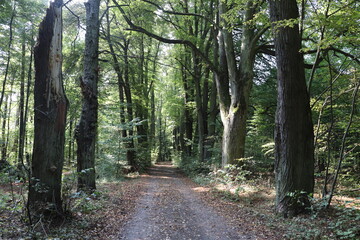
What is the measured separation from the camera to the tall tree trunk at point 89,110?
7.79m

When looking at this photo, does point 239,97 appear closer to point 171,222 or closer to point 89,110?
point 89,110

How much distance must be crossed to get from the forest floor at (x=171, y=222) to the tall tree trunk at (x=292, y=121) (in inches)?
24.1

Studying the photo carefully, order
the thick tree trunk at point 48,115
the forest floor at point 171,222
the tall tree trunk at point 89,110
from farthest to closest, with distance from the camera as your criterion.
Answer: the tall tree trunk at point 89,110
the thick tree trunk at point 48,115
the forest floor at point 171,222

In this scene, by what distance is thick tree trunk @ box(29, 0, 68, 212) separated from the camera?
4.49 meters

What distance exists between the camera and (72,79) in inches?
459

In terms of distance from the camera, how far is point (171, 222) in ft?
18.5

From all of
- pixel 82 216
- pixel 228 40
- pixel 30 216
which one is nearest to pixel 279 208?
pixel 82 216

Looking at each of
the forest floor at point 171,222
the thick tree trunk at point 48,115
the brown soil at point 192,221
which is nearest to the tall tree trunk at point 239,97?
the brown soil at point 192,221

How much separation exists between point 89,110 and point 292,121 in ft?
20.6

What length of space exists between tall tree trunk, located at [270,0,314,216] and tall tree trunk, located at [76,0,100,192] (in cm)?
590

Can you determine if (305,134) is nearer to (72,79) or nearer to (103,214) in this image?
(103,214)

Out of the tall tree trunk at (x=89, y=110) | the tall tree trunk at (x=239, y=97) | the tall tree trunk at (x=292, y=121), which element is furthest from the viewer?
the tall tree trunk at (x=239, y=97)

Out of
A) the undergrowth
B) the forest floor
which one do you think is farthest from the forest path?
the undergrowth

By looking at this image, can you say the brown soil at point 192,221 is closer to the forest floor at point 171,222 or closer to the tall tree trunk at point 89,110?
the forest floor at point 171,222
